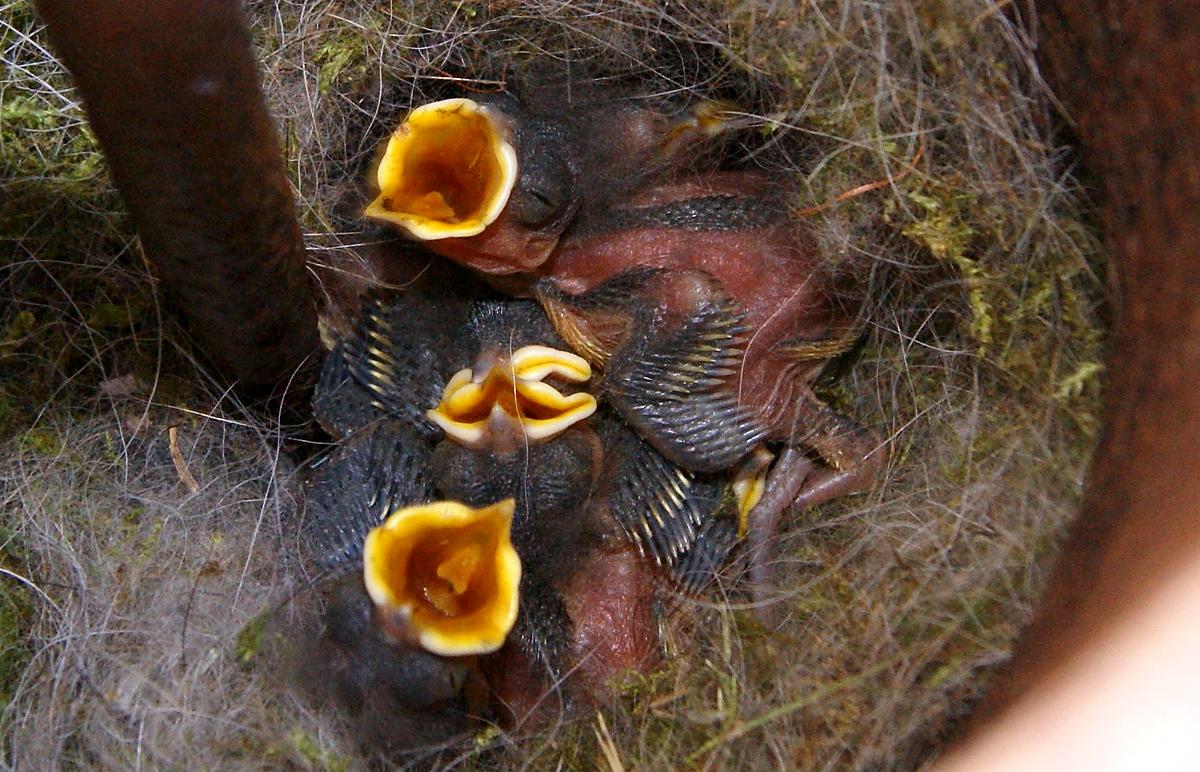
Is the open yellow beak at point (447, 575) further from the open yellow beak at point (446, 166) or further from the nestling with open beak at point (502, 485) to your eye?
the open yellow beak at point (446, 166)

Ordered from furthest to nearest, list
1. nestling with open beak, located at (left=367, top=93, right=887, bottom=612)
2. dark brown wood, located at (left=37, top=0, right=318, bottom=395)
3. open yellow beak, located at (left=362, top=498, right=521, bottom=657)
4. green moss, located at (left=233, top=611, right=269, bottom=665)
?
nestling with open beak, located at (left=367, top=93, right=887, bottom=612) → green moss, located at (left=233, top=611, right=269, bottom=665) → open yellow beak, located at (left=362, top=498, right=521, bottom=657) → dark brown wood, located at (left=37, top=0, right=318, bottom=395)

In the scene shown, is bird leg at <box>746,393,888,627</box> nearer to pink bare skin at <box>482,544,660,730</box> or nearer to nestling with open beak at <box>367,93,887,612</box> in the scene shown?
nestling with open beak at <box>367,93,887,612</box>

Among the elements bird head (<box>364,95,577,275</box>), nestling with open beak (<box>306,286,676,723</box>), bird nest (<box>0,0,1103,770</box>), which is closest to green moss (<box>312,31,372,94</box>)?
bird nest (<box>0,0,1103,770</box>)

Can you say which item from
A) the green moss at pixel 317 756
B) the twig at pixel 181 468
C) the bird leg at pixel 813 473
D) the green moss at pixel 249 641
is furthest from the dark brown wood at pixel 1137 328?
the twig at pixel 181 468

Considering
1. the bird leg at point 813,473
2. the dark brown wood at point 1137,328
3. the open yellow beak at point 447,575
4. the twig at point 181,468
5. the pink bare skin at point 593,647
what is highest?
the dark brown wood at point 1137,328

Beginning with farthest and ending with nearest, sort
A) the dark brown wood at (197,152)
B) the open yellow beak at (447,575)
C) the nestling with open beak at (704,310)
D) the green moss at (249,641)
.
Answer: the nestling with open beak at (704,310) < the green moss at (249,641) < the open yellow beak at (447,575) < the dark brown wood at (197,152)

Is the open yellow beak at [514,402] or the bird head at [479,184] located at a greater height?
the bird head at [479,184]

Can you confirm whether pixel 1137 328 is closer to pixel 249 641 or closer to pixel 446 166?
pixel 446 166

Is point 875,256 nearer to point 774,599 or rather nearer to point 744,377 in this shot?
point 744,377
